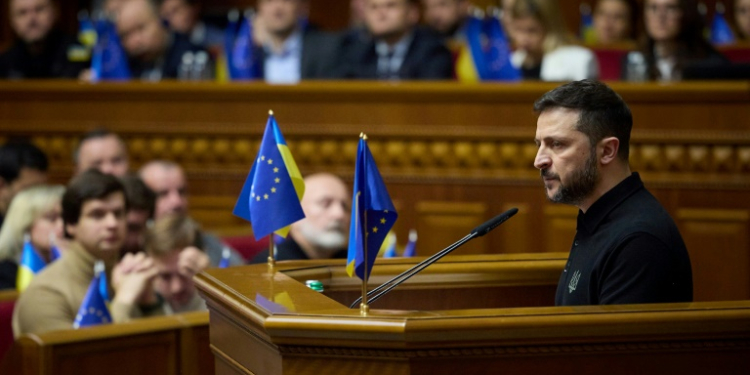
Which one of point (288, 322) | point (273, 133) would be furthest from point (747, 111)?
point (288, 322)

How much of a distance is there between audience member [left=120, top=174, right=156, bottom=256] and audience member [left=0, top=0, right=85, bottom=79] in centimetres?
264

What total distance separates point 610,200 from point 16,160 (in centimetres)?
397

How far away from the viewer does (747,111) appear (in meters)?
5.60

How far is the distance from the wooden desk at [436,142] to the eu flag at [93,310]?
1999 millimetres

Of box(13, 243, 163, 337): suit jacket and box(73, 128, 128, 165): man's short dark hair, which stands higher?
box(73, 128, 128, 165): man's short dark hair

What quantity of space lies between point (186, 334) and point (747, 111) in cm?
294

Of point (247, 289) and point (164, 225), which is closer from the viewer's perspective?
point (247, 289)

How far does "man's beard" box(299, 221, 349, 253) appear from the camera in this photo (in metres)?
4.91

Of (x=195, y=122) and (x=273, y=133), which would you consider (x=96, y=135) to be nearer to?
(x=195, y=122)

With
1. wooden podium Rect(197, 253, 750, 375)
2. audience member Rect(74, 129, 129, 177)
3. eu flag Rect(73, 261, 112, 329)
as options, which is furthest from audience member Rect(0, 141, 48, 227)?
wooden podium Rect(197, 253, 750, 375)

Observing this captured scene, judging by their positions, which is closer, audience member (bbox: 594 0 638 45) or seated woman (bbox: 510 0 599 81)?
seated woman (bbox: 510 0 599 81)

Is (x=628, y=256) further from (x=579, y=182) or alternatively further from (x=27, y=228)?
(x=27, y=228)

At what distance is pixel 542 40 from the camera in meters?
6.66

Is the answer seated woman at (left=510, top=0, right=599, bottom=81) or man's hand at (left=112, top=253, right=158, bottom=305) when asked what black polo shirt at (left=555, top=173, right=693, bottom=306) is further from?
seated woman at (left=510, top=0, right=599, bottom=81)
